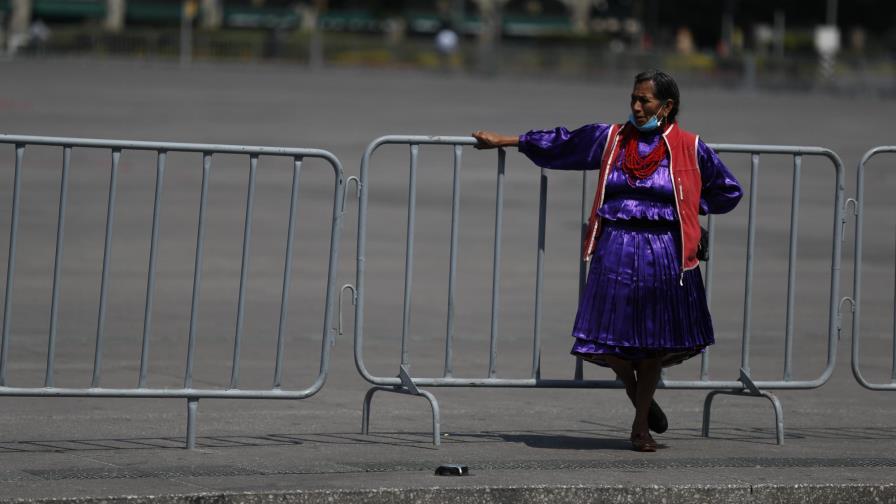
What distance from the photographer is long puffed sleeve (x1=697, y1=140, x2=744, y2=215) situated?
6.88m

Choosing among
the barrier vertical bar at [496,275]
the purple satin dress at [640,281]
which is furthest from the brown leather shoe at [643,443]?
the barrier vertical bar at [496,275]

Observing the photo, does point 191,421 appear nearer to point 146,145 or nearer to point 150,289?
point 150,289

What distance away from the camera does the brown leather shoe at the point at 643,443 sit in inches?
268

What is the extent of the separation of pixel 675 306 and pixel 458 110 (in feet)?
89.4

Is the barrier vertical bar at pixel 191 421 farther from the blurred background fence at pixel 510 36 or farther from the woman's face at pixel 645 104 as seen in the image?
the blurred background fence at pixel 510 36

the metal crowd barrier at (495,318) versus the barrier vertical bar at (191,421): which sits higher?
the metal crowd barrier at (495,318)

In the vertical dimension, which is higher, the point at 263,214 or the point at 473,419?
the point at 263,214

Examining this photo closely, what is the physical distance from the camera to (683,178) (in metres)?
6.77

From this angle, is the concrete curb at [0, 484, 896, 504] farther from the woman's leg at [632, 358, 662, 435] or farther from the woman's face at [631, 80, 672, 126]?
the woman's face at [631, 80, 672, 126]

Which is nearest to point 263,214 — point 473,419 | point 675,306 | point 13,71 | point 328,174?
point 328,174

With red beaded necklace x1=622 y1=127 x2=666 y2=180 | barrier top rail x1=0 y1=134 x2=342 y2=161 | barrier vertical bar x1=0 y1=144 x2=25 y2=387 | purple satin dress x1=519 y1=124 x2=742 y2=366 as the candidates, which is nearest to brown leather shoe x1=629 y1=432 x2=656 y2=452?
purple satin dress x1=519 y1=124 x2=742 y2=366

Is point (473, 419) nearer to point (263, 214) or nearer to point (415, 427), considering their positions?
point (415, 427)

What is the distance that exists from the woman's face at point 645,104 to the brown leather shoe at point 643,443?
127 centimetres

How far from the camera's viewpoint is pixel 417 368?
9203 mm
